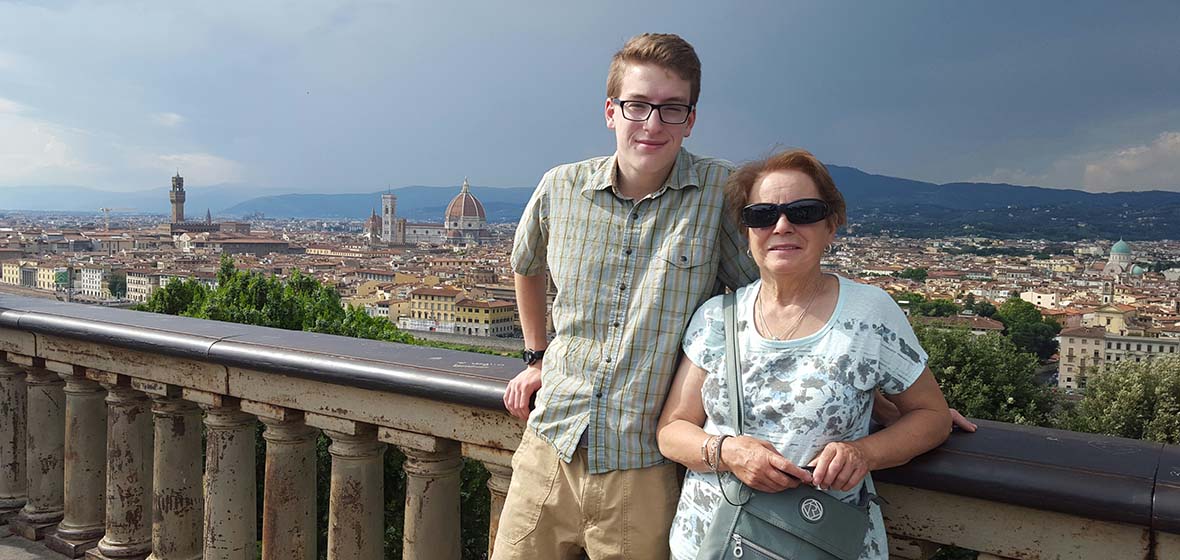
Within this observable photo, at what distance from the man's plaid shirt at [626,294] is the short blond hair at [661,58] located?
0.31 feet

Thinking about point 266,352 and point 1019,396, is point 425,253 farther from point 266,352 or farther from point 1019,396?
point 266,352

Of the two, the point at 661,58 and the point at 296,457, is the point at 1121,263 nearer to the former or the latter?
the point at 296,457

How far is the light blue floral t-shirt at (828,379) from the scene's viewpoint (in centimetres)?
99

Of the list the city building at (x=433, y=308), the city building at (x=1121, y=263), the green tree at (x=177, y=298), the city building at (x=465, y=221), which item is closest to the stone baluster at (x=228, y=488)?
the green tree at (x=177, y=298)

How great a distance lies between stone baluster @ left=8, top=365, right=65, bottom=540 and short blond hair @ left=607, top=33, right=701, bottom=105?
1523 mm

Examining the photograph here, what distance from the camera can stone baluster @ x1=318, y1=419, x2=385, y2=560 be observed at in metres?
1.52

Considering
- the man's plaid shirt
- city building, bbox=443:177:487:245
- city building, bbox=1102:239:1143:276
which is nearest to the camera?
the man's plaid shirt

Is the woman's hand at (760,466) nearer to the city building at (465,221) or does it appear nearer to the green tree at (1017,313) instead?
the green tree at (1017,313)

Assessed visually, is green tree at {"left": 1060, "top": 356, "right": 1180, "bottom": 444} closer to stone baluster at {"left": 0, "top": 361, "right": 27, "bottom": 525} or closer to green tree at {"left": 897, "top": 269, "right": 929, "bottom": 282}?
stone baluster at {"left": 0, "top": 361, "right": 27, "bottom": 525}

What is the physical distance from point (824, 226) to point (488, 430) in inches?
23.5

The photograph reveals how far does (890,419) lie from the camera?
1.08 m

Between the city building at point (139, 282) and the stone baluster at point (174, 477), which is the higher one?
the stone baluster at point (174, 477)

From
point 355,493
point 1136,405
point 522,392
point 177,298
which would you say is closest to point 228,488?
point 355,493

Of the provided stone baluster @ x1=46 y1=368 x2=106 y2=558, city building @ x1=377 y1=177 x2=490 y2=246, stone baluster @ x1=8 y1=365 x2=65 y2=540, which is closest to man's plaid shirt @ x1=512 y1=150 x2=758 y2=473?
stone baluster @ x1=46 y1=368 x2=106 y2=558
